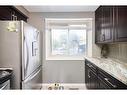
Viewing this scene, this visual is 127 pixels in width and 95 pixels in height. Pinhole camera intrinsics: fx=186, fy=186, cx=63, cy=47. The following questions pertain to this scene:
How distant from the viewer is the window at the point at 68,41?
5.24 metres

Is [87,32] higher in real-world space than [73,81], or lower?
higher

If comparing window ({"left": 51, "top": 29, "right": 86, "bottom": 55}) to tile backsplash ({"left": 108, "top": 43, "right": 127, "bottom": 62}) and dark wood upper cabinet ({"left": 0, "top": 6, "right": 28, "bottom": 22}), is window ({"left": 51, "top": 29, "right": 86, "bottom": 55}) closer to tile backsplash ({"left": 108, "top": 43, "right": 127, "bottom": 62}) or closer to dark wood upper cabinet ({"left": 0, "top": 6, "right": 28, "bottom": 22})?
tile backsplash ({"left": 108, "top": 43, "right": 127, "bottom": 62})

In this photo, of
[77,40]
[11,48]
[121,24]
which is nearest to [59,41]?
[77,40]

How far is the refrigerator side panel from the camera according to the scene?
8.75ft

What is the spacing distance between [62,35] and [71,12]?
695 millimetres

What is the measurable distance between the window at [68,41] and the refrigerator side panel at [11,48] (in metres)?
2.61

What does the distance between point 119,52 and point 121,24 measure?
127 cm

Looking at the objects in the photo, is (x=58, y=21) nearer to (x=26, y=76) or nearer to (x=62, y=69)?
(x=62, y=69)

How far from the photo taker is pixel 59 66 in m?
5.10

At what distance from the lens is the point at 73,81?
5.10m

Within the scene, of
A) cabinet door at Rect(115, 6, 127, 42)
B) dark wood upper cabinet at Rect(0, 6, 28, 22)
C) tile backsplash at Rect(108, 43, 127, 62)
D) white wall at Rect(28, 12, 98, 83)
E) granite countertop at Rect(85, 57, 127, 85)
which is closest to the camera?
granite countertop at Rect(85, 57, 127, 85)

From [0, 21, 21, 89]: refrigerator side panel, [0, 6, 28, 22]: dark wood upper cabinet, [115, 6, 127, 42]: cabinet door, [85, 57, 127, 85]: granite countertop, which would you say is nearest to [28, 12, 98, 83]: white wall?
[0, 6, 28, 22]: dark wood upper cabinet

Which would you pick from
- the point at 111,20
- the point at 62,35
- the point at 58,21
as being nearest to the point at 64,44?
the point at 62,35

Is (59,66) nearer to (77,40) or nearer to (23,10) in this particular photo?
(77,40)
